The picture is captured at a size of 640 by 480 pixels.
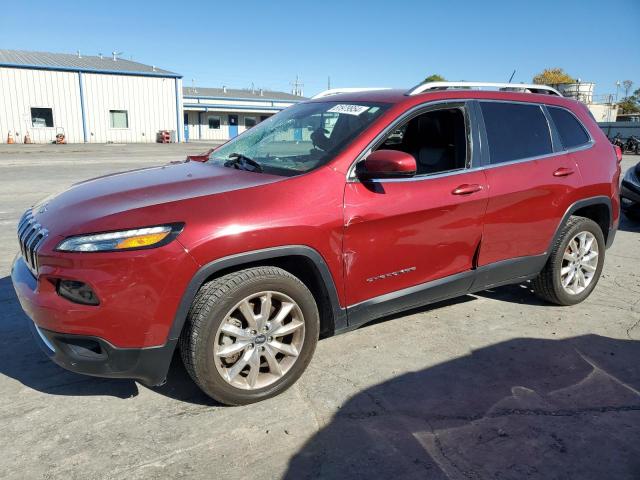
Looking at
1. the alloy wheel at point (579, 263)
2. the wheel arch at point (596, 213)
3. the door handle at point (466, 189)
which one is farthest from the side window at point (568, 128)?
the door handle at point (466, 189)

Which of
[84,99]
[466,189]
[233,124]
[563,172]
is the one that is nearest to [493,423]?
[466,189]

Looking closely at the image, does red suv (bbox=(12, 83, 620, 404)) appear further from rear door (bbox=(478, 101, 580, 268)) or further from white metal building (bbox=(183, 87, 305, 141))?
white metal building (bbox=(183, 87, 305, 141))

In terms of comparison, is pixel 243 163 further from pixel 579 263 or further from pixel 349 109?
pixel 579 263

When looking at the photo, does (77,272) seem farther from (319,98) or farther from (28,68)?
(28,68)

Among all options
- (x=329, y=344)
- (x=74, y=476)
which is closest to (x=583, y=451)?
(x=329, y=344)

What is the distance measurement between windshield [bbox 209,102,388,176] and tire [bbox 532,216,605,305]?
6.85 ft

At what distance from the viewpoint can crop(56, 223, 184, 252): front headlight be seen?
99.2 inches

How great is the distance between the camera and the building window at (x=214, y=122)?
5103 cm

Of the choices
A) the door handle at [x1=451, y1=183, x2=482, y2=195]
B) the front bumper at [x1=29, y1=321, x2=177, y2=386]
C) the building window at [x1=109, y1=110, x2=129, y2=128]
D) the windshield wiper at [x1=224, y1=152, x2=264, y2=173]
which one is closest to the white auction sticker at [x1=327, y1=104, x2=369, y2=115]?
the windshield wiper at [x1=224, y1=152, x2=264, y2=173]

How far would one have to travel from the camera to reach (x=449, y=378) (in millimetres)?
3314

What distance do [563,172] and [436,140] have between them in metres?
1.16

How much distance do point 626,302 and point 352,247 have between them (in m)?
3.22

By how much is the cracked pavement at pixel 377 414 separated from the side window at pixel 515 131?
141 cm

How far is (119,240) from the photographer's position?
2.53 m
